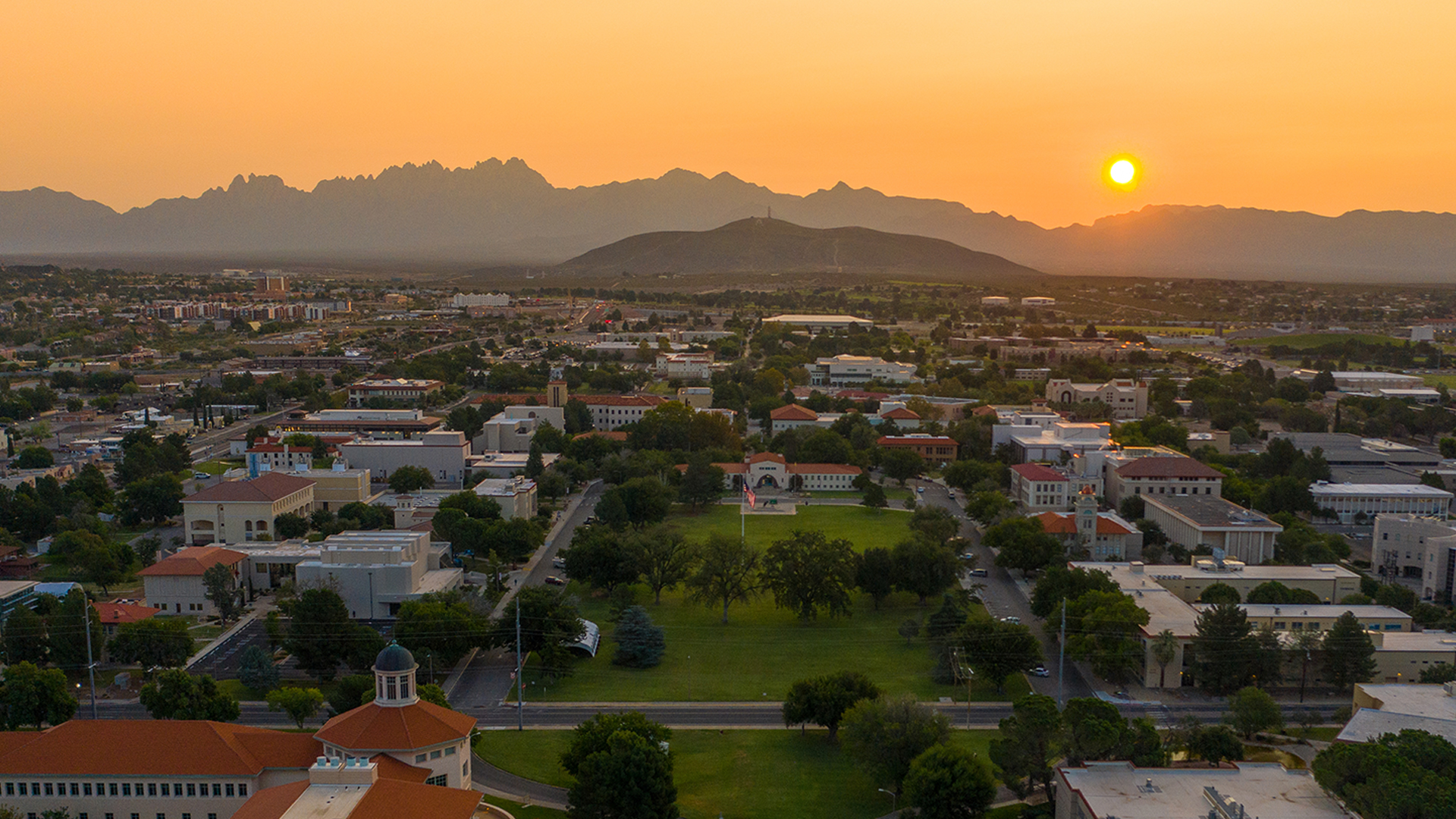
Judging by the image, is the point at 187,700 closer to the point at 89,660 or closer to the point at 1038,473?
the point at 89,660

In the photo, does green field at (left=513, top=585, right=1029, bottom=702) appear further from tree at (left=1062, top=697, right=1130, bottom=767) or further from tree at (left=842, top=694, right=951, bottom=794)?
tree at (left=1062, top=697, right=1130, bottom=767)

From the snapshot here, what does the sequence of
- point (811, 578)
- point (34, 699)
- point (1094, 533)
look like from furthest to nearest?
1. point (1094, 533)
2. point (811, 578)
3. point (34, 699)

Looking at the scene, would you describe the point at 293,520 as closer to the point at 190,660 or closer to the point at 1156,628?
the point at 190,660

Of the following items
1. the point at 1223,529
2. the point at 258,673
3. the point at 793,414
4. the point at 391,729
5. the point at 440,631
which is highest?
the point at 793,414

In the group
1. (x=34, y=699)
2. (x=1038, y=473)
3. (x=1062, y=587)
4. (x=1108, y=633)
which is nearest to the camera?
(x=34, y=699)

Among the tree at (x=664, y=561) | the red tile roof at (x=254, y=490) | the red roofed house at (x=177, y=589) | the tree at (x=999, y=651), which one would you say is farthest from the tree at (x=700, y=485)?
the tree at (x=999, y=651)

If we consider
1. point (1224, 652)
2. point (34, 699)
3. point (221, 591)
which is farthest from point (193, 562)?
point (1224, 652)
